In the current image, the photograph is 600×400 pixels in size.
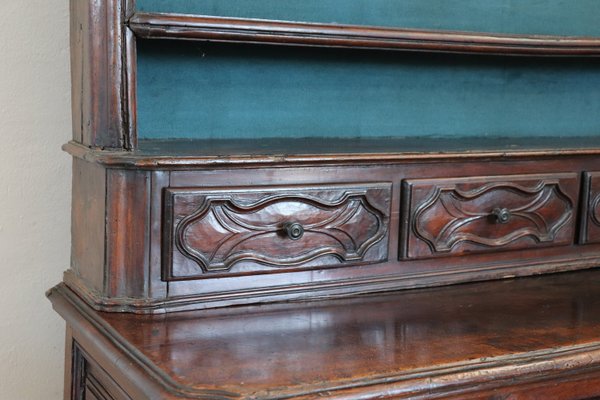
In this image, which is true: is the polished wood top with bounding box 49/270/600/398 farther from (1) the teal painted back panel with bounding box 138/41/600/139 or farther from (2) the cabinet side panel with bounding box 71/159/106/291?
(1) the teal painted back panel with bounding box 138/41/600/139

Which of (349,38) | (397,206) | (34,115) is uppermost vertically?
(349,38)

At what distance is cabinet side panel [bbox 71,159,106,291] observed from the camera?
118 centimetres

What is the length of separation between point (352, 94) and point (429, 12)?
205 millimetres

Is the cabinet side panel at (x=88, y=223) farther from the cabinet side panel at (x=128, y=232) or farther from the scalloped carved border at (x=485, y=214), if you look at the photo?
the scalloped carved border at (x=485, y=214)

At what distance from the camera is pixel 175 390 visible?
0.91 metres

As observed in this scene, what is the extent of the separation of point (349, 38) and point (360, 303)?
0.42m

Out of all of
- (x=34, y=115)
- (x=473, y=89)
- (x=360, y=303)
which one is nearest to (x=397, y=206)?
(x=360, y=303)

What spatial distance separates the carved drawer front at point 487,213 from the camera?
1.34 meters

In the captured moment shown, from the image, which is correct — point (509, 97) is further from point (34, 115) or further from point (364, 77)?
point (34, 115)

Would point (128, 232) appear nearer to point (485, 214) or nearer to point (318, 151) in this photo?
point (318, 151)

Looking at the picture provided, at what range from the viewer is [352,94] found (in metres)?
1.56

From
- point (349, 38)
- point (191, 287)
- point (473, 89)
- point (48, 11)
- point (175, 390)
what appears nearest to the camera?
point (175, 390)

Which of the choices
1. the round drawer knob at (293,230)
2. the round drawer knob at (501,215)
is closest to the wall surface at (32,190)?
the round drawer knob at (293,230)

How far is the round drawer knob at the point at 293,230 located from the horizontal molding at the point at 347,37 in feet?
0.91
